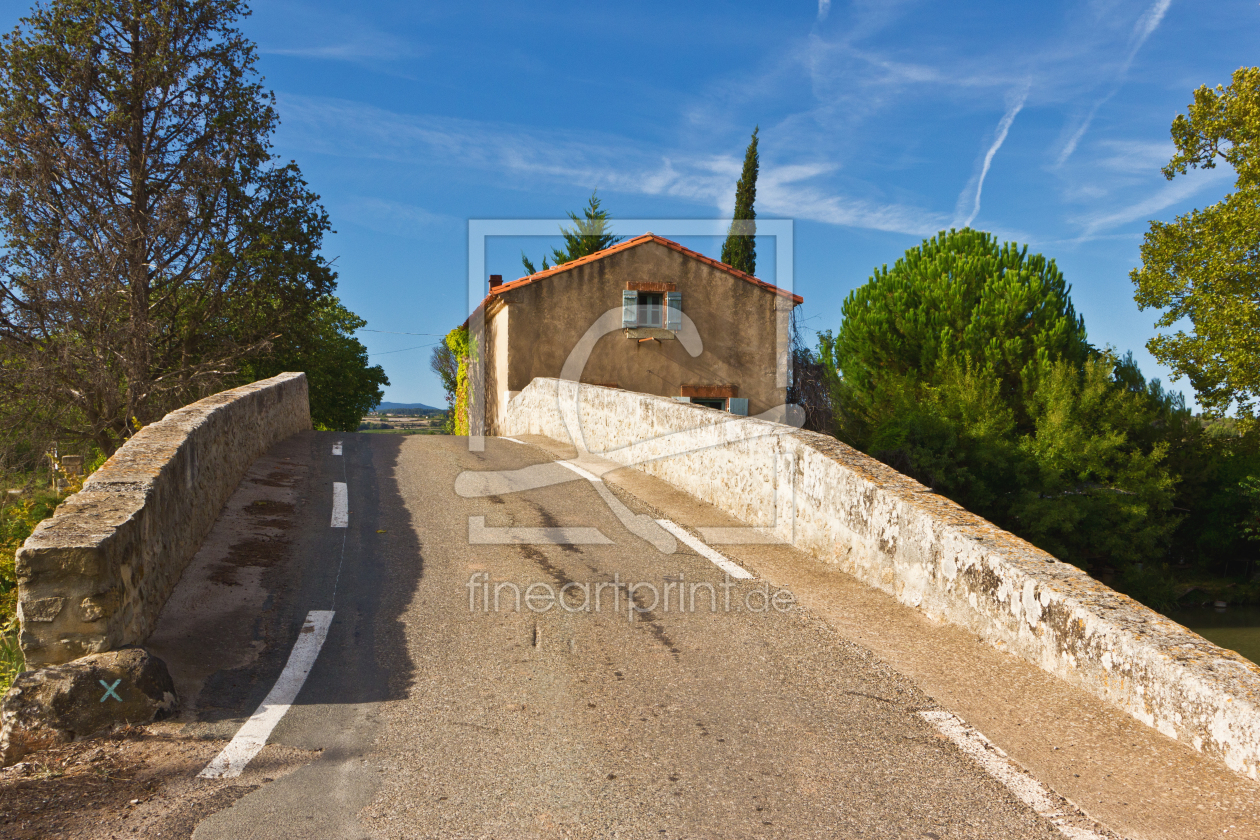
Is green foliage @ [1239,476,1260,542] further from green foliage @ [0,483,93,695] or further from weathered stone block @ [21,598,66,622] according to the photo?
weathered stone block @ [21,598,66,622]

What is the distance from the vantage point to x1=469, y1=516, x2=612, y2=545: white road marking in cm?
789

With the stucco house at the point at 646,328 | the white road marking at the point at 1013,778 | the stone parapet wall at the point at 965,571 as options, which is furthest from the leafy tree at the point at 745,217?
the white road marking at the point at 1013,778

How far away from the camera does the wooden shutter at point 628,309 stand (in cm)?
2373

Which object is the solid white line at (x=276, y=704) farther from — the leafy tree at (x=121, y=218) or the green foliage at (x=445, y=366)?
the green foliage at (x=445, y=366)

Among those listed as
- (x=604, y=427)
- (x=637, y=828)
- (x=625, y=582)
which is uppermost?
(x=604, y=427)

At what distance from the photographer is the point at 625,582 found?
662 cm

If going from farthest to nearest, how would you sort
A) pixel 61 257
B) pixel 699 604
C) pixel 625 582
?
pixel 61 257 < pixel 625 582 < pixel 699 604

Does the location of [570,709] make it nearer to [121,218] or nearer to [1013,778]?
[1013,778]

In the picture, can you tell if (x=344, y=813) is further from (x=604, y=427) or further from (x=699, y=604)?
(x=604, y=427)

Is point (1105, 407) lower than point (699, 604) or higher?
higher

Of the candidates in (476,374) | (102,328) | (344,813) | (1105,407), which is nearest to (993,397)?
(1105,407)

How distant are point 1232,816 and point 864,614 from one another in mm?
2737

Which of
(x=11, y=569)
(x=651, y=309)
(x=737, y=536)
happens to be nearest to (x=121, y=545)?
(x=737, y=536)

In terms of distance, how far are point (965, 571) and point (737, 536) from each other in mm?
3049
